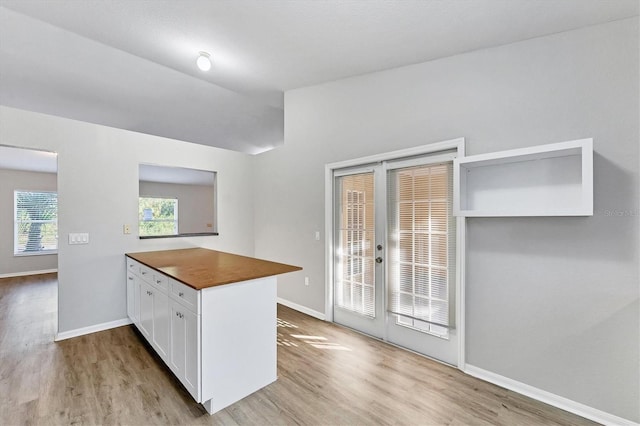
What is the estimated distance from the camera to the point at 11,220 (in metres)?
6.38

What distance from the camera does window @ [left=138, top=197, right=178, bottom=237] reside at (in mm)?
8000

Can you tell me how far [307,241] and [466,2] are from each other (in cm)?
292

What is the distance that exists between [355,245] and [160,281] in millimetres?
2057

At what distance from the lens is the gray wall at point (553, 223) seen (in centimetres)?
179

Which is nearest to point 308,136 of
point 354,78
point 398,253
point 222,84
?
point 354,78

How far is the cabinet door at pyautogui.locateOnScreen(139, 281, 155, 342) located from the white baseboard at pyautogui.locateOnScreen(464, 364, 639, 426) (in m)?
2.92

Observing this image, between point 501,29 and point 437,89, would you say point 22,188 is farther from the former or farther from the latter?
point 501,29

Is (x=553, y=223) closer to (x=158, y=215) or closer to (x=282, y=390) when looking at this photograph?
(x=282, y=390)

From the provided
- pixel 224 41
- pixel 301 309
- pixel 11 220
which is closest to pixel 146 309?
pixel 301 309

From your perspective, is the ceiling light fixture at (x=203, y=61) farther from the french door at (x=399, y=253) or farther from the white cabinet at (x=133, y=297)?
the white cabinet at (x=133, y=297)

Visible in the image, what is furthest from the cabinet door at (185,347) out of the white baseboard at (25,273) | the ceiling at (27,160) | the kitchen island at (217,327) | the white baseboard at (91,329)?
the white baseboard at (25,273)

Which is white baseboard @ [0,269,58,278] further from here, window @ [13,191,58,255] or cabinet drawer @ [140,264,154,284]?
cabinet drawer @ [140,264,154,284]

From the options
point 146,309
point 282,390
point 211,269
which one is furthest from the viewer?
point 146,309

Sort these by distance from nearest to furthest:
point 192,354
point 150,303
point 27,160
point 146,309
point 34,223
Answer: point 192,354 < point 150,303 < point 146,309 < point 27,160 < point 34,223
